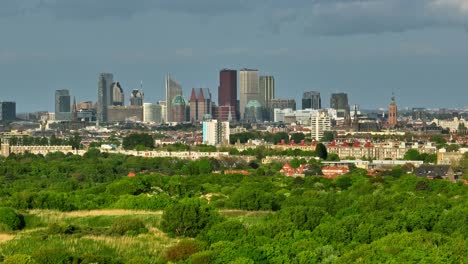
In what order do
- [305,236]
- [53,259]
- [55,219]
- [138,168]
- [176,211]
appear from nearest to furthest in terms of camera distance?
[53,259]
[305,236]
[176,211]
[55,219]
[138,168]

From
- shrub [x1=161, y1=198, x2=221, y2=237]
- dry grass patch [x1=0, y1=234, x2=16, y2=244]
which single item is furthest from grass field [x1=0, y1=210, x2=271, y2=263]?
shrub [x1=161, y1=198, x2=221, y2=237]

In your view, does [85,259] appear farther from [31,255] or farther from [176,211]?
[176,211]

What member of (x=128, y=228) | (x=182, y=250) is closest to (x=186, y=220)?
(x=128, y=228)

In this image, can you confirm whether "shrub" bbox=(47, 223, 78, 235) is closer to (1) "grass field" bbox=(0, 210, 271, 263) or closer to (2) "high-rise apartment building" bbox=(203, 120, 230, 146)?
(1) "grass field" bbox=(0, 210, 271, 263)

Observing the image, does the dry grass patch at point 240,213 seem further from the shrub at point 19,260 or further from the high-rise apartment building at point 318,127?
the high-rise apartment building at point 318,127

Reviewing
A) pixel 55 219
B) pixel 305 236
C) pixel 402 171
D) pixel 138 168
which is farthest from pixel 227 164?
Result: pixel 305 236

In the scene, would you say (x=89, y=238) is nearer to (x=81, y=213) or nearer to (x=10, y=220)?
(x=10, y=220)

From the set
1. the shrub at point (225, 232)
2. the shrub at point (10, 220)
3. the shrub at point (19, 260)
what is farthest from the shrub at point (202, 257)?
the shrub at point (10, 220)
